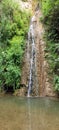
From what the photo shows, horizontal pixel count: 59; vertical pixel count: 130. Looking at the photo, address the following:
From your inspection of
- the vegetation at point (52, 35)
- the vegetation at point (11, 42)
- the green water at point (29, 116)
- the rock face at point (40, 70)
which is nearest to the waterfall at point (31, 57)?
the rock face at point (40, 70)

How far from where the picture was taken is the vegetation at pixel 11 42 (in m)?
15.6

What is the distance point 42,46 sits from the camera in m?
16.8

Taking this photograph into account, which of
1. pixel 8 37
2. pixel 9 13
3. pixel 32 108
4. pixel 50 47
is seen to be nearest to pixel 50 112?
pixel 32 108

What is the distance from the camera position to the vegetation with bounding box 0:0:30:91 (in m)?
15.6

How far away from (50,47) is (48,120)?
759 cm

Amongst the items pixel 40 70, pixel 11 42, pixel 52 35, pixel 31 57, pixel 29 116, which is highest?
pixel 52 35

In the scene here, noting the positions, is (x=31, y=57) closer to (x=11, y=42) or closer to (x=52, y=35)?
(x=11, y=42)

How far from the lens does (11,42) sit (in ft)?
55.0

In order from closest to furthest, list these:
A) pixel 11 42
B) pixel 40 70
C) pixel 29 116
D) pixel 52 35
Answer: pixel 29 116 < pixel 40 70 < pixel 52 35 < pixel 11 42

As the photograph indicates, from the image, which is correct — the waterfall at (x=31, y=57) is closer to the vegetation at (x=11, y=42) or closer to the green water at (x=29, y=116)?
the vegetation at (x=11, y=42)

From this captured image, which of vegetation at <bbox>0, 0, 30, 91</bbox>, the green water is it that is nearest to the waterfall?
vegetation at <bbox>0, 0, 30, 91</bbox>

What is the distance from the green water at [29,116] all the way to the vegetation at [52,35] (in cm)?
310

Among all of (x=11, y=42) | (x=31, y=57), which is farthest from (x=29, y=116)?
(x=11, y=42)

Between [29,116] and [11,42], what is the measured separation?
773cm
